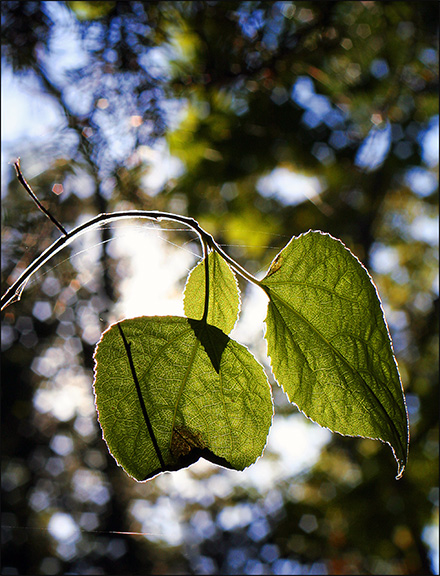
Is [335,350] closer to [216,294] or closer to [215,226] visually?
[216,294]

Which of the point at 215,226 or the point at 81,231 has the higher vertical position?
the point at 81,231

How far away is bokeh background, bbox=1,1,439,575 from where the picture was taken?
0.72 meters

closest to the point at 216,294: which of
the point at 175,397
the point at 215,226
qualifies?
the point at 175,397

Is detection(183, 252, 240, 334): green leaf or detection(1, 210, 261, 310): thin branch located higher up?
detection(1, 210, 261, 310): thin branch

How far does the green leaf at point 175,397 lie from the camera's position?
0.18 metres

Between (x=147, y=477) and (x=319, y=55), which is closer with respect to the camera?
(x=147, y=477)

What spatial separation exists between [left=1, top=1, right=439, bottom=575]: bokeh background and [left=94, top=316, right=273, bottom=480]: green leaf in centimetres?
6

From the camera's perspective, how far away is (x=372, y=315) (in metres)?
0.18

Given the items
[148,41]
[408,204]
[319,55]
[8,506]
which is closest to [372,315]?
[148,41]

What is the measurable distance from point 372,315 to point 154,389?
0.29 feet

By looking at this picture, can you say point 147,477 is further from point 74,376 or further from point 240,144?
point 240,144

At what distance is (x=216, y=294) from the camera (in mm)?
204

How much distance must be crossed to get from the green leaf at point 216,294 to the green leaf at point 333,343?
18mm

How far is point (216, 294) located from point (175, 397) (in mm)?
47
